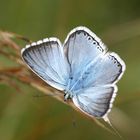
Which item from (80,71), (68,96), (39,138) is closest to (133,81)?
Result: (39,138)

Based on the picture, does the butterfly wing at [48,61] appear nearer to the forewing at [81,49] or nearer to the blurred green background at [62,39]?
the forewing at [81,49]

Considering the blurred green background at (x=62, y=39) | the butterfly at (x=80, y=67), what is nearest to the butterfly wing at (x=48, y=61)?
the butterfly at (x=80, y=67)

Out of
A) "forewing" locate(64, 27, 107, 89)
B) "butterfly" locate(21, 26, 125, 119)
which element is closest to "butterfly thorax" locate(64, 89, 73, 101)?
"butterfly" locate(21, 26, 125, 119)

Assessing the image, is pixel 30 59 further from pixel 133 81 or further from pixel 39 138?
pixel 133 81

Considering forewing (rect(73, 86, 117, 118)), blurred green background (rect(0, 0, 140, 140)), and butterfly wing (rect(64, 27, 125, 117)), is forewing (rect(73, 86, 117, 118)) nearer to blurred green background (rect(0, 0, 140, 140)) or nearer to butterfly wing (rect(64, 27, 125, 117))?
butterfly wing (rect(64, 27, 125, 117))

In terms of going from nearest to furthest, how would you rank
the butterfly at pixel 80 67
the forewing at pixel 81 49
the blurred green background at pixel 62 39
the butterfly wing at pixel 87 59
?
the butterfly at pixel 80 67 < the butterfly wing at pixel 87 59 < the forewing at pixel 81 49 < the blurred green background at pixel 62 39

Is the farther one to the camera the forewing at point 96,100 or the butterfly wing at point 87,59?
the butterfly wing at point 87,59

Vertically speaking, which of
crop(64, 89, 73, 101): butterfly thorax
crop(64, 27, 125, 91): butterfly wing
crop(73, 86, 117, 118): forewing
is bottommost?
crop(73, 86, 117, 118): forewing
